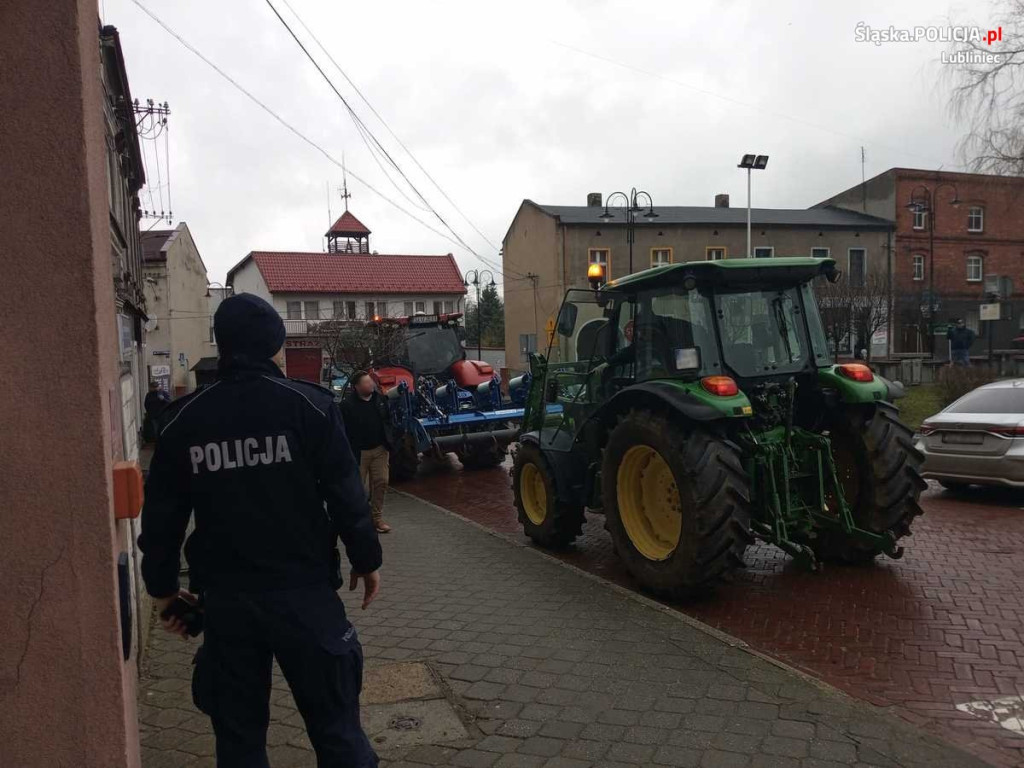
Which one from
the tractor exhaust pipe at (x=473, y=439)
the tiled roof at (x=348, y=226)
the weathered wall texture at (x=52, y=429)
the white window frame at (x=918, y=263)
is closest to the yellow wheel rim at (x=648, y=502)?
the weathered wall texture at (x=52, y=429)

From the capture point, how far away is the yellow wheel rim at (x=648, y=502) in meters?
6.17

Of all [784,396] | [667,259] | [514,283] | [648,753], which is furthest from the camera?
[514,283]

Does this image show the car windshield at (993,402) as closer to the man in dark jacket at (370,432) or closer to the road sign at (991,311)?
the man in dark jacket at (370,432)

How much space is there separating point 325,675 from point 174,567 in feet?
2.09

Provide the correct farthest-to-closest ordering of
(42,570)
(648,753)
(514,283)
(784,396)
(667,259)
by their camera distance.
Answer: (514,283) → (667,259) → (784,396) → (648,753) → (42,570)

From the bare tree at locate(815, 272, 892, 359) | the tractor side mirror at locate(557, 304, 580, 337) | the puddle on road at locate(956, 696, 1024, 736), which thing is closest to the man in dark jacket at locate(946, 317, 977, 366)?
the bare tree at locate(815, 272, 892, 359)

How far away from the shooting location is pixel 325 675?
259 cm

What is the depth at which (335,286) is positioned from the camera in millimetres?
48562

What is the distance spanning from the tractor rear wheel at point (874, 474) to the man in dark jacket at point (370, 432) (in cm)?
440

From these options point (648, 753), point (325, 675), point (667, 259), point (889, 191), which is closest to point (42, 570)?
→ point (325, 675)

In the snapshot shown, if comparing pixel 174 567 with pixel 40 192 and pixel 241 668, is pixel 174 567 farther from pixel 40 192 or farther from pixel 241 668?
pixel 40 192

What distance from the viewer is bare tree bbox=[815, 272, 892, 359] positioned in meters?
25.1

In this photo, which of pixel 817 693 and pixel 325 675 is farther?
pixel 817 693

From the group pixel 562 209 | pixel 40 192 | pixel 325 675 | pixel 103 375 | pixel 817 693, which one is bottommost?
pixel 817 693
